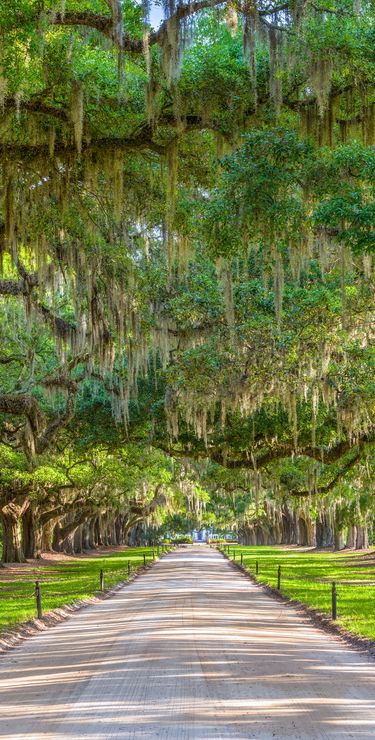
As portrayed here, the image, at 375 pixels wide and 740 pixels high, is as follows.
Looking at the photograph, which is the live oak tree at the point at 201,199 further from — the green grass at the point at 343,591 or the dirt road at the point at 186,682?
the dirt road at the point at 186,682

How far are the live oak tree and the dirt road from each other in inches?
176

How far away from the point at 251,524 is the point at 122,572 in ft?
181

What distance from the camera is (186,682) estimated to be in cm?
809

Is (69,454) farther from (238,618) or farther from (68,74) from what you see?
(68,74)

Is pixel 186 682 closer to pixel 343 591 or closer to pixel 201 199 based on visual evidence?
pixel 201 199

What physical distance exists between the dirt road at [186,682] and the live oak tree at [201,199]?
4.46 m

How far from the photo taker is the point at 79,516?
53.3m

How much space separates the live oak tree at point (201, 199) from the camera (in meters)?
9.95

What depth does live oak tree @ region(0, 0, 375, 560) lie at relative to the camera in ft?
32.6

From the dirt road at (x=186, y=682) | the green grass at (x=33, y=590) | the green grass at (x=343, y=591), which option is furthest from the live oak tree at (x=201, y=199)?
the dirt road at (x=186, y=682)

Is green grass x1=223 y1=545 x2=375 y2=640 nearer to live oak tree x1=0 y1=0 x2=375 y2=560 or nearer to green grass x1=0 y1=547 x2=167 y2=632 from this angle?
live oak tree x1=0 y1=0 x2=375 y2=560

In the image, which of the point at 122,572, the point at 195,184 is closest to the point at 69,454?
the point at 122,572

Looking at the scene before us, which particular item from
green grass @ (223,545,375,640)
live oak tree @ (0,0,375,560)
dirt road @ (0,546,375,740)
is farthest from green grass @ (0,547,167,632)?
green grass @ (223,545,375,640)

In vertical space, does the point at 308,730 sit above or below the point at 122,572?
above
